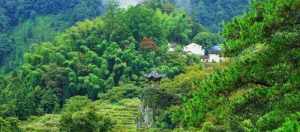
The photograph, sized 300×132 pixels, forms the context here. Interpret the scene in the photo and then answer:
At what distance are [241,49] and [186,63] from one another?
28010mm

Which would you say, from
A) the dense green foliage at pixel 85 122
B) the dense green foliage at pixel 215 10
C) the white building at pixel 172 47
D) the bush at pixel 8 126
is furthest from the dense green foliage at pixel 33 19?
the dense green foliage at pixel 85 122

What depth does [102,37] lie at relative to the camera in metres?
39.2

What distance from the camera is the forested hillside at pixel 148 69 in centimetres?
756

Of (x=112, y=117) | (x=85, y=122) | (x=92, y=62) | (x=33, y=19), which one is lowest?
(x=112, y=117)

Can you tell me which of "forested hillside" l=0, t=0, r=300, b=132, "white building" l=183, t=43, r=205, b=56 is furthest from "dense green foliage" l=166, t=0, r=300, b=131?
"white building" l=183, t=43, r=205, b=56

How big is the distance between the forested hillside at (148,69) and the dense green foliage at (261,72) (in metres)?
0.01

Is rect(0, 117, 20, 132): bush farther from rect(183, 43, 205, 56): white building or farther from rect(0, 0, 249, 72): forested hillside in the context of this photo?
rect(0, 0, 249, 72): forested hillside

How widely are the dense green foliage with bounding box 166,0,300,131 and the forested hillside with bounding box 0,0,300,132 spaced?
1 centimetres

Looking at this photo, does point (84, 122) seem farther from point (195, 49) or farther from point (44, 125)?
point (195, 49)

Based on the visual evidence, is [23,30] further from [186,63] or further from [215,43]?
[186,63]

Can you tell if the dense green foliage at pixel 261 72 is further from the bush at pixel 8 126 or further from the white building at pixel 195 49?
the white building at pixel 195 49

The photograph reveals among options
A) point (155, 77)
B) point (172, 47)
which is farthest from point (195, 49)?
point (155, 77)

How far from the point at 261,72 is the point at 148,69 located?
27.3 metres

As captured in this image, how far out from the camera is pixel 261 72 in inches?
303
